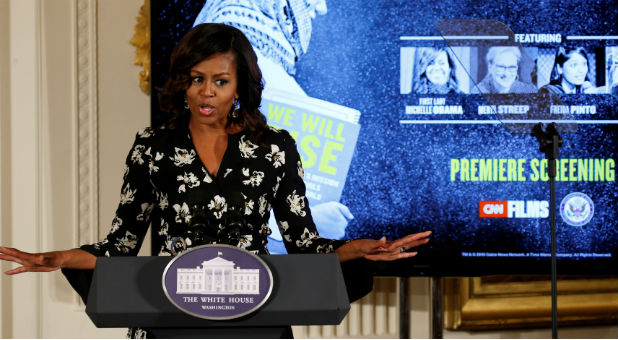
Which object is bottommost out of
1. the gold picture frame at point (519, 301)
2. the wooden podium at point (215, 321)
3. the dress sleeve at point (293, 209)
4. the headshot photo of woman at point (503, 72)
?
the gold picture frame at point (519, 301)

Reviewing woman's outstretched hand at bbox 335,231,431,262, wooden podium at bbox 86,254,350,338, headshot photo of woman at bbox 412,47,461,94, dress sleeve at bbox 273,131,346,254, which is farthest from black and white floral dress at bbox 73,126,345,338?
headshot photo of woman at bbox 412,47,461,94

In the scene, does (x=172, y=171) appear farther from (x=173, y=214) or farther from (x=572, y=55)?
(x=572, y=55)

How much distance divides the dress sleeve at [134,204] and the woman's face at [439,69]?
1456 mm

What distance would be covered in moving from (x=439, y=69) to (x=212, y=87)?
144cm

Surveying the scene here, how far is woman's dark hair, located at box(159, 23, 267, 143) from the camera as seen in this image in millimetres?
1479

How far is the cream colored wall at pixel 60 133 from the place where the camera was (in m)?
2.80

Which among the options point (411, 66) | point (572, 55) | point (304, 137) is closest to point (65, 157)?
point (304, 137)

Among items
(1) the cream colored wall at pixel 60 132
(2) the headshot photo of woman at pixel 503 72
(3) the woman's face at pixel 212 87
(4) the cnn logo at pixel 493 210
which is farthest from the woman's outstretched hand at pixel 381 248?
(1) the cream colored wall at pixel 60 132

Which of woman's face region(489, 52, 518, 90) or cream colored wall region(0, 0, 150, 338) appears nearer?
woman's face region(489, 52, 518, 90)

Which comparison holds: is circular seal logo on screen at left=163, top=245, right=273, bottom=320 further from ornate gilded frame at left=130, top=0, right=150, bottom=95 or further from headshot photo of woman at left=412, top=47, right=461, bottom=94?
ornate gilded frame at left=130, top=0, right=150, bottom=95

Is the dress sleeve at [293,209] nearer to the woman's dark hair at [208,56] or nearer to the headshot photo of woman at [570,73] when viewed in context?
the woman's dark hair at [208,56]

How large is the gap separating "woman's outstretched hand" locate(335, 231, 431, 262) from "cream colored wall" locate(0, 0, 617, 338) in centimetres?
175

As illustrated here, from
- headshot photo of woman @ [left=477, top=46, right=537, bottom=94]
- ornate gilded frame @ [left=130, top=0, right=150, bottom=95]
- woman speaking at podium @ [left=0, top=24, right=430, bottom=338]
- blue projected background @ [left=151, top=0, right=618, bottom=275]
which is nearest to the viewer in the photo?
woman speaking at podium @ [left=0, top=24, right=430, bottom=338]

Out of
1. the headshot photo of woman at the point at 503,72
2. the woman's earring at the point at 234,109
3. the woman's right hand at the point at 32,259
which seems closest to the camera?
the woman's right hand at the point at 32,259
